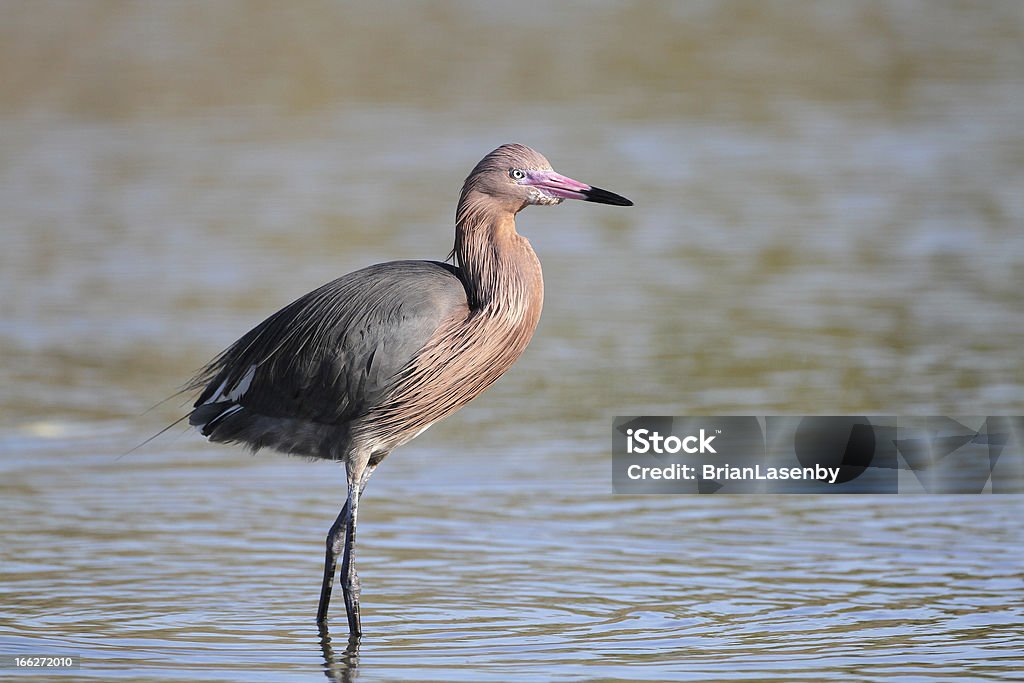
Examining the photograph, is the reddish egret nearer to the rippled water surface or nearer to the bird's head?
the bird's head

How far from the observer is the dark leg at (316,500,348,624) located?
734 cm

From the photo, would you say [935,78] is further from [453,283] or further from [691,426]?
[453,283]

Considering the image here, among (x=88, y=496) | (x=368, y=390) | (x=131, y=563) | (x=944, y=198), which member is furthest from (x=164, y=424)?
(x=944, y=198)

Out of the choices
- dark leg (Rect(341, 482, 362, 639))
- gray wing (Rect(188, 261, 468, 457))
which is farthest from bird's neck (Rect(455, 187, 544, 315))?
dark leg (Rect(341, 482, 362, 639))

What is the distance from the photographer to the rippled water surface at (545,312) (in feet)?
23.7

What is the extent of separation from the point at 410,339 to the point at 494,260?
461 millimetres

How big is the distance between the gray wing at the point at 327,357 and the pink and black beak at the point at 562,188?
0.51m

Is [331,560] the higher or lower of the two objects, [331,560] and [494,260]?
the lower

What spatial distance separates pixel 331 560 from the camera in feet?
24.5

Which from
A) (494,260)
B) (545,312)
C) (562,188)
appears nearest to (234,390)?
(494,260)

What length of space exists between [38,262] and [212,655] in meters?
9.32

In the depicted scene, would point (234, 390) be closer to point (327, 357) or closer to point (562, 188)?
point (327, 357)

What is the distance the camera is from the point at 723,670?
21.2ft

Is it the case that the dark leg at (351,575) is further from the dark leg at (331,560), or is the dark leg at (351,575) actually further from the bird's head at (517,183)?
the bird's head at (517,183)
